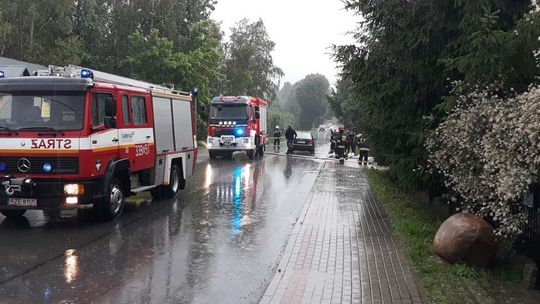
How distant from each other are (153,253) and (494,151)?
4931 millimetres

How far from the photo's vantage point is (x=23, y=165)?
902cm

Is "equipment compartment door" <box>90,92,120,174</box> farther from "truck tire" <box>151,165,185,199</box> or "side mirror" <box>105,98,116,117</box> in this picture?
"truck tire" <box>151,165,185,199</box>

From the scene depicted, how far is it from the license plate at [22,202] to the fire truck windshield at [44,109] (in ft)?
4.25

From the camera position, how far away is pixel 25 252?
25.0 ft

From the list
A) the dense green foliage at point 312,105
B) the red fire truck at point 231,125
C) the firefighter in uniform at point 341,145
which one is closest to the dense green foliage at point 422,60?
the red fire truck at point 231,125

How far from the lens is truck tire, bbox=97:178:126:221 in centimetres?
972

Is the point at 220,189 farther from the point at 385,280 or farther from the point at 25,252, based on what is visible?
the point at 385,280

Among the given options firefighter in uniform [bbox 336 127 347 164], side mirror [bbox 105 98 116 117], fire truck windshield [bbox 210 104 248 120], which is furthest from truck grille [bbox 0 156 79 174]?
firefighter in uniform [bbox 336 127 347 164]

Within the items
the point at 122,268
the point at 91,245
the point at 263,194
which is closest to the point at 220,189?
the point at 263,194

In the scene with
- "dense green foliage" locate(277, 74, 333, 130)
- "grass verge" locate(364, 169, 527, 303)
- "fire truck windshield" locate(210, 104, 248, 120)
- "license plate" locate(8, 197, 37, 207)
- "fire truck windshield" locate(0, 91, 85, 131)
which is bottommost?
"grass verge" locate(364, 169, 527, 303)

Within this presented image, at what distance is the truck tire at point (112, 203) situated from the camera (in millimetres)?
9719

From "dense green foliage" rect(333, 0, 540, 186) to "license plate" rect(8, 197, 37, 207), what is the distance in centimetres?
696

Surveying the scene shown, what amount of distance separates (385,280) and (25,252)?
5126 mm

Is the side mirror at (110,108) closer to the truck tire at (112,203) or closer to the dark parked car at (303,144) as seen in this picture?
the truck tire at (112,203)
